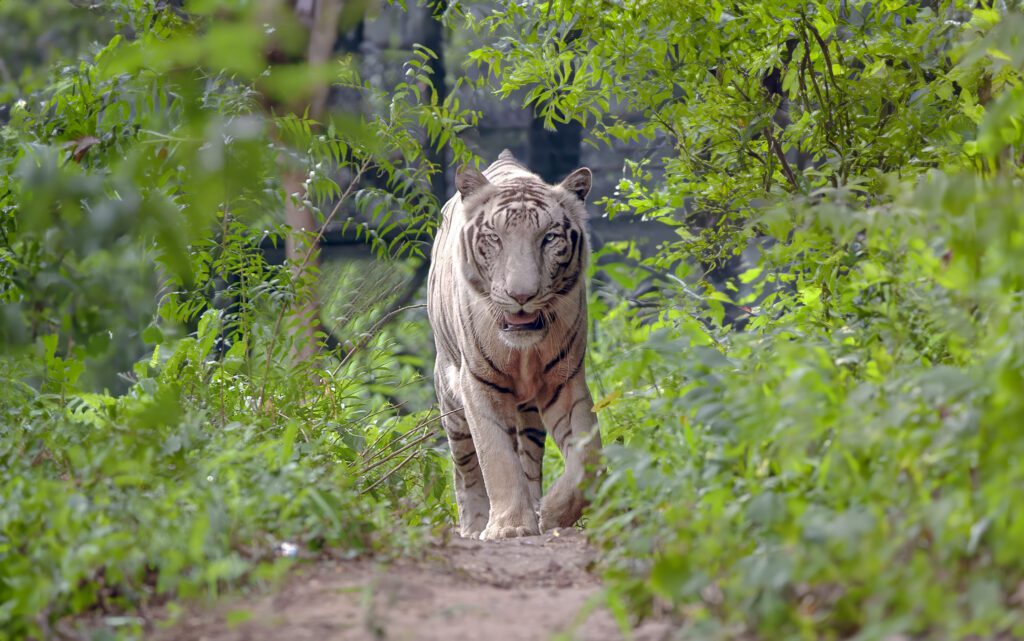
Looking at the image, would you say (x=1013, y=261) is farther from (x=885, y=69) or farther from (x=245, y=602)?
(x=885, y=69)

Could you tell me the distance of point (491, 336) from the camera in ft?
16.7

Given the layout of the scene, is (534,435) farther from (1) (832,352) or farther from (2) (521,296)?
(1) (832,352)

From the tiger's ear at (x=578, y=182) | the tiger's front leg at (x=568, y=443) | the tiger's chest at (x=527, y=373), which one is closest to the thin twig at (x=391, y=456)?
the tiger's chest at (x=527, y=373)

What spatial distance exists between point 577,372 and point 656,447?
168 centimetres

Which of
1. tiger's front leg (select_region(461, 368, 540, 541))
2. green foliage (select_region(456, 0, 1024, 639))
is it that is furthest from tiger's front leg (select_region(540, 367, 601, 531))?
green foliage (select_region(456, 0, 1024, 639))

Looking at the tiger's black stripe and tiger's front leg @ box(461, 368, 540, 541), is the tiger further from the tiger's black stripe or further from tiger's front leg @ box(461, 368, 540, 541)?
the tiger's black stripe

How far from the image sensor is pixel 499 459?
4969mm

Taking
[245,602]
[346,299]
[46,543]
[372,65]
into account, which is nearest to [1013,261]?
[245,602]

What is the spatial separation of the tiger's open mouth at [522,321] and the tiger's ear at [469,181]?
80 centimetres

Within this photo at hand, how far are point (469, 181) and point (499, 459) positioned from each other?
1337mm

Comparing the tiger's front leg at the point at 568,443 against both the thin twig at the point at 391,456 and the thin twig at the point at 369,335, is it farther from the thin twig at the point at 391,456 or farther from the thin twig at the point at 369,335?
the thin twig at the point at 369,335

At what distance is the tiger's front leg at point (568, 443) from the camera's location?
462cm

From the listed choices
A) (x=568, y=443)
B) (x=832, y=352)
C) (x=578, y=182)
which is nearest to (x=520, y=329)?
(x=568, y=443)

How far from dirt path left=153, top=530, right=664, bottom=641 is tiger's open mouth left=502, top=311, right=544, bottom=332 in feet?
5.52
